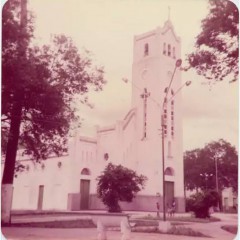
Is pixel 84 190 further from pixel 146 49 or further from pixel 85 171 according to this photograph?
pixel 146 49

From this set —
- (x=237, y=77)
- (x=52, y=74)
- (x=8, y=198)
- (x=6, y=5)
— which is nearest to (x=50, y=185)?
(x=8, y=198)

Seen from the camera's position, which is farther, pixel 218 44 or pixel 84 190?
pixel 84 190

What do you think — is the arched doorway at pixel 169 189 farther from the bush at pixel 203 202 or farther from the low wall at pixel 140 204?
the bush at pixel 203 202

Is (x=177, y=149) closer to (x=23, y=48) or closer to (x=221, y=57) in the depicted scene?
(x=221, y=57)

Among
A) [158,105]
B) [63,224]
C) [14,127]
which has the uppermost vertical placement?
[158,105]

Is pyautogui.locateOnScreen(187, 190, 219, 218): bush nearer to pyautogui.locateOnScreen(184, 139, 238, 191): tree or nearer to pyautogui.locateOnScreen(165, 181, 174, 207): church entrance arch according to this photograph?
pyautogui.locateOnScreen(184, 139, 238, 191): tree

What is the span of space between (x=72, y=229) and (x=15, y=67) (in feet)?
9.12

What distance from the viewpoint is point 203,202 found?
23.6 feet

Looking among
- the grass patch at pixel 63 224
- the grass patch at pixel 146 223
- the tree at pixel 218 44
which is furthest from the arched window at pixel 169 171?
the tree at pixel 218 44

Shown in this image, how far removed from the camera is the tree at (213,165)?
6.64m

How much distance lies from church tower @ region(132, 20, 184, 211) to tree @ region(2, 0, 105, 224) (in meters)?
0.81

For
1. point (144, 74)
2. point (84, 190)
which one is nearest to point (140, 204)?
point (84, 190)

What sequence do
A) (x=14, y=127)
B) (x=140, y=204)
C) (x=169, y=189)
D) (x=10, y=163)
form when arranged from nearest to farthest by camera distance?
(x=10, y=163)
(x=14, y=127)
(x=140, y=204)
(x=169, y=189)

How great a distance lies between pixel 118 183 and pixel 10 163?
6.42ft
